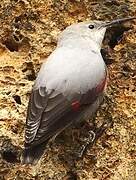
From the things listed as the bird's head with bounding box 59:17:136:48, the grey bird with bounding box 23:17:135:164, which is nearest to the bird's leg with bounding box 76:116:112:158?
the grey bird with bounding box 23:17:135:164

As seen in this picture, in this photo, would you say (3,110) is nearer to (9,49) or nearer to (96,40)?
(9,49)

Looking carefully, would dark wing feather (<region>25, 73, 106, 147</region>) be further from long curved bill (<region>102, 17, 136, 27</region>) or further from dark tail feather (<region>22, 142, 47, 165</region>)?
long curved bill (<region>102, 17, 136, 27</region>)

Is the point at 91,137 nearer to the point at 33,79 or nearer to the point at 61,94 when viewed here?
the point at 61,94

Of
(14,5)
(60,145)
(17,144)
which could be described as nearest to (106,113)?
(60,145)

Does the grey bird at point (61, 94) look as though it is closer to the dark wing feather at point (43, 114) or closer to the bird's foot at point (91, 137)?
the dark wing feather at point (43, 114)

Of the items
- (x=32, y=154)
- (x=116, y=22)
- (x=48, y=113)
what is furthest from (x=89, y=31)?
(x=32, y=154)

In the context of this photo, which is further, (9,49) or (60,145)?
(9,49)
